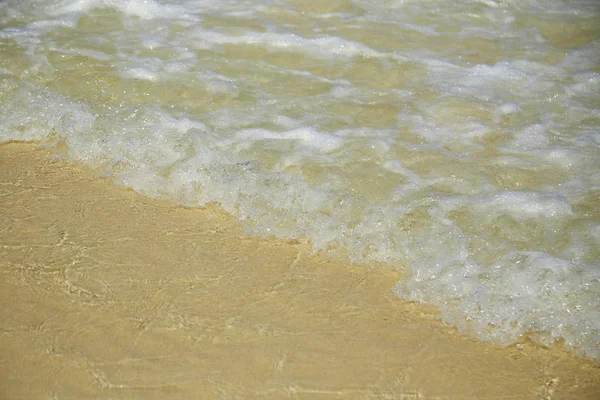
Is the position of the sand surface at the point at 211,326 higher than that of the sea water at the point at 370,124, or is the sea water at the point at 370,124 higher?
the sea water at the point at 370,124

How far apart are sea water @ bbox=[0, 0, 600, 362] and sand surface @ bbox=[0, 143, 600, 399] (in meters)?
0.13

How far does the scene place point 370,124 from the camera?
3.10 meters

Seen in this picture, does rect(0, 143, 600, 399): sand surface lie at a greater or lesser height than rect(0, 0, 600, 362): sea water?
lesser

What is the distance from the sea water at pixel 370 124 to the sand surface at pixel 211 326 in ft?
0.43

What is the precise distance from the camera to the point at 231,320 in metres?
2.02

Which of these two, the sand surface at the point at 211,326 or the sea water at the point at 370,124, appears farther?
the sea water at the point at 370,124

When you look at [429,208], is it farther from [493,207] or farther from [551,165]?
[551,165]

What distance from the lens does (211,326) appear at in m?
1.99

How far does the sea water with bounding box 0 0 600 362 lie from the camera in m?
2.29

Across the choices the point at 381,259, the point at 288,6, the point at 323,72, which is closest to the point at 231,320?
the point at 381,259

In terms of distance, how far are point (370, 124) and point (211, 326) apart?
147 centimetres

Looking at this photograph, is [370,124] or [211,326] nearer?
[211,326]

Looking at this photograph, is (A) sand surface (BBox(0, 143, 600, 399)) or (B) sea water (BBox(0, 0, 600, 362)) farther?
(B) sea water (BBox(0, 0, 600, 362))

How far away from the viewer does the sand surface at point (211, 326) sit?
1813 mm
